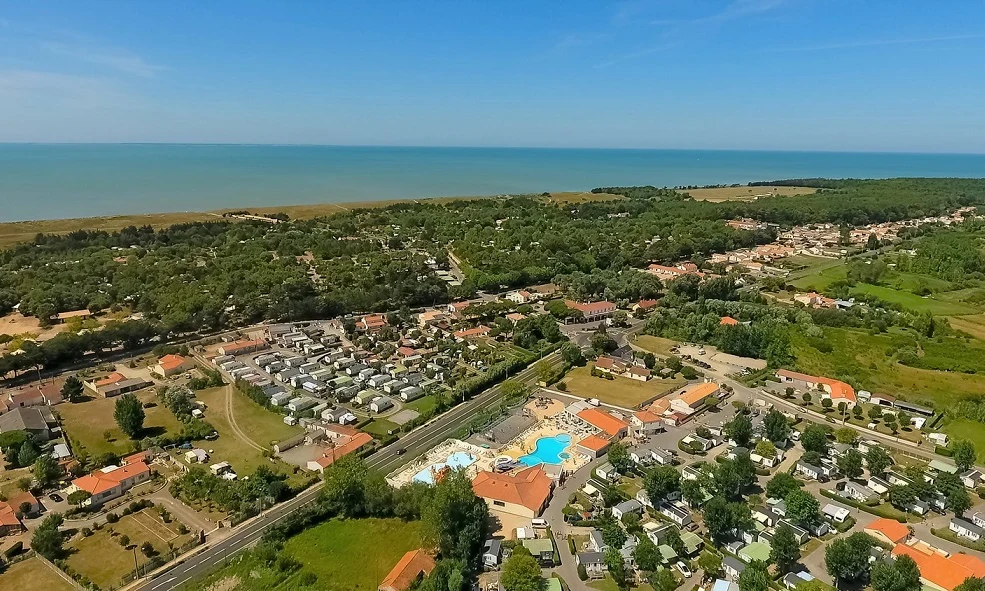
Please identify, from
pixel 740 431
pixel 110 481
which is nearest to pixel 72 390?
pixel 110 481

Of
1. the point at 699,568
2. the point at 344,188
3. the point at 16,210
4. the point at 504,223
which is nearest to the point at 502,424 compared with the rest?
the point at 699,568

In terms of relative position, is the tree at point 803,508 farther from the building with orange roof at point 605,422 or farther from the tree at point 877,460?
the building with orange roof at point 605,422

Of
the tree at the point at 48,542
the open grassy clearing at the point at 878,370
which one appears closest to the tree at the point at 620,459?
the open grassy clearing at the point at 878,370

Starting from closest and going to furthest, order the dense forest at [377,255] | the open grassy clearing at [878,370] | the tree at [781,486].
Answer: the tree at [781,486] → the open grassy clearing at [878,370] → the dense forest at [377,255]

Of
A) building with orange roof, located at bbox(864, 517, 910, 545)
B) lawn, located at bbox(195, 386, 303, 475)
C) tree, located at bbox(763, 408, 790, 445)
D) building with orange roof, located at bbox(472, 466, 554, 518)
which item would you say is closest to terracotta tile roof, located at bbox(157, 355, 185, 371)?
lawn, located at bbox(195, 386, 303, 475)

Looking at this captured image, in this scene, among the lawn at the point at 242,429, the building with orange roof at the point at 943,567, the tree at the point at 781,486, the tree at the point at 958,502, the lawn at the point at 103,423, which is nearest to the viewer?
the building with orange roof at the point at 943,567

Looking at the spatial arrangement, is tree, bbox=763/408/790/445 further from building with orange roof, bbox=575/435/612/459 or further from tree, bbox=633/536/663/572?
tree, bbox=633/536/663/572
